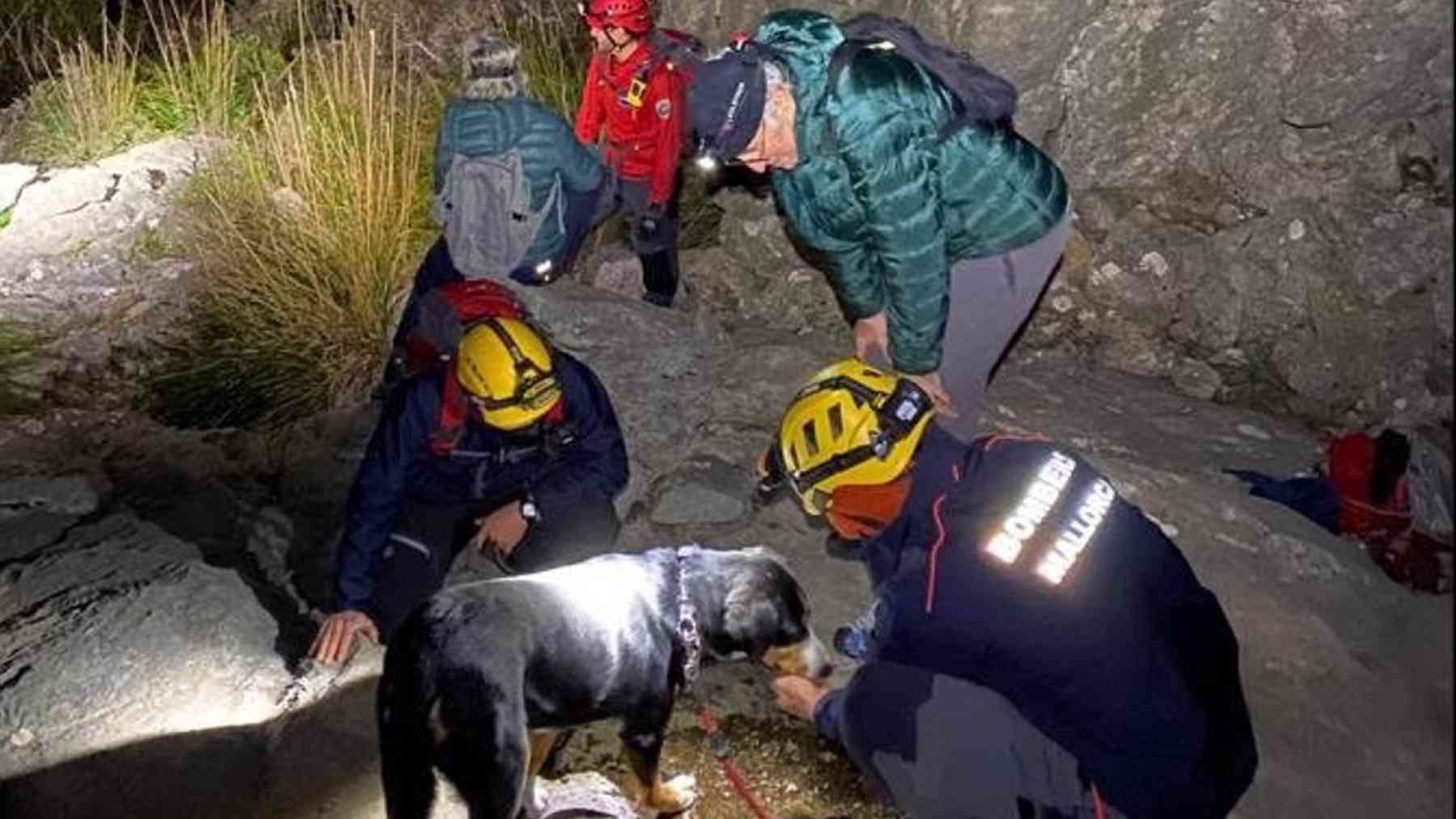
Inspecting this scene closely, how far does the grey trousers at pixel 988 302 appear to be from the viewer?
12.9ft

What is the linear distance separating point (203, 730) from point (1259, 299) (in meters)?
4.03

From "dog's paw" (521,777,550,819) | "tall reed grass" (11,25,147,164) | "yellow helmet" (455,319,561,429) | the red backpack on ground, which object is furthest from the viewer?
"tall reed grass" (11,25,147,164)

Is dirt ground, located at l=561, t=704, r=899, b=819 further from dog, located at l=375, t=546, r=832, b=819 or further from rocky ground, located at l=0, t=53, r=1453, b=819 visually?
dog, located at l=375, t=546, r=832, b=819

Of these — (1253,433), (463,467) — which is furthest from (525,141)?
(1253,433)

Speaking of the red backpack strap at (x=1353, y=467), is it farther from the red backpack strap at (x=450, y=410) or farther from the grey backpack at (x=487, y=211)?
the grey backpack at (x=487, y=211)

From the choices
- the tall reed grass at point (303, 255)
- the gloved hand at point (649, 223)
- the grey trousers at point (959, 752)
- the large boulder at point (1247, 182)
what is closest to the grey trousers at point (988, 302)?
the grey trousers at point (959, 752)

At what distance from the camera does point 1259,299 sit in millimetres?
5129

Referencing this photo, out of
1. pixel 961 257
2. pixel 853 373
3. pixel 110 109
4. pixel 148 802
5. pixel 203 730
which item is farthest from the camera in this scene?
pixel 110 109

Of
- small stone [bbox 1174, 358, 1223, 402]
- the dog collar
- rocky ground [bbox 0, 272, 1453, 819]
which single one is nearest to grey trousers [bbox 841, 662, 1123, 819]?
the dog collar

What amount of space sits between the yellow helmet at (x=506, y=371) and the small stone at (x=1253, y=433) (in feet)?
8.73

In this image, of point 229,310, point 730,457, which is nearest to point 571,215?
point 730,457

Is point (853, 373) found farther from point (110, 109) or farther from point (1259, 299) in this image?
point (110, 109)

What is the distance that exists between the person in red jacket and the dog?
7.76 ft

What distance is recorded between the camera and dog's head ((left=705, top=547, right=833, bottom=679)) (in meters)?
3.16
